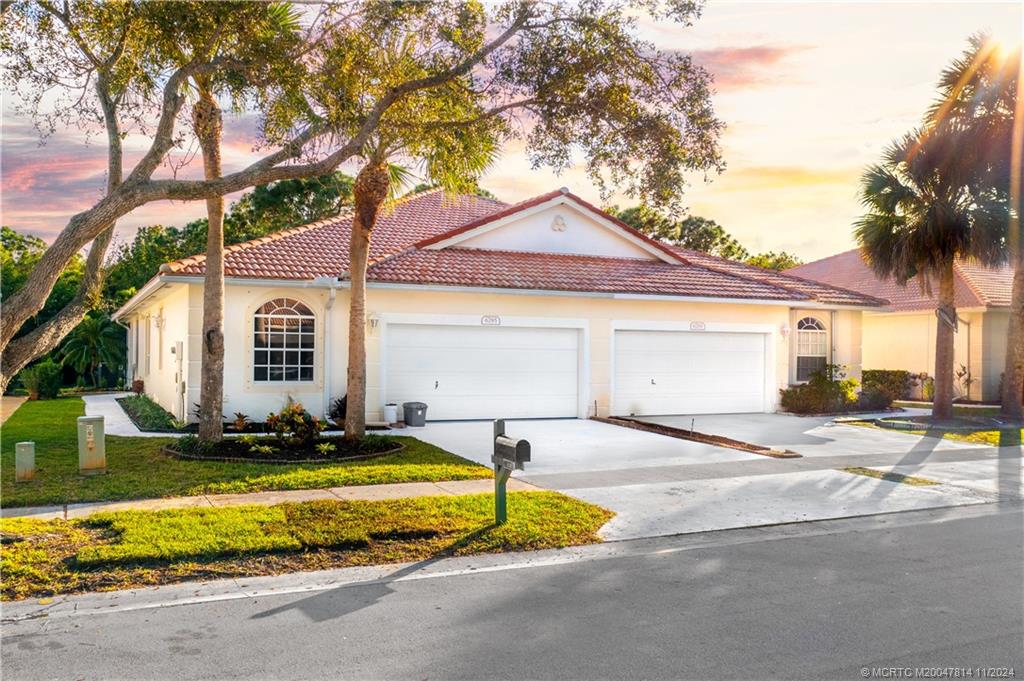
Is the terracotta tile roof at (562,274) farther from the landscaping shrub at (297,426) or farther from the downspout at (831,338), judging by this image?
the landscaping shrub at (297,426)

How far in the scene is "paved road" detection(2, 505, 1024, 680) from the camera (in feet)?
15.7

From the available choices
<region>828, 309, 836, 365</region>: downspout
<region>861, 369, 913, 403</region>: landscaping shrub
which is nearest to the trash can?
<region>828, 309, 836, 365</region>: downspout

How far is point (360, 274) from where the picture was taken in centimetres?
1329

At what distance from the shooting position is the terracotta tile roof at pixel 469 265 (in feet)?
56.2

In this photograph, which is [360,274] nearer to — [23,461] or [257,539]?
[23,461]

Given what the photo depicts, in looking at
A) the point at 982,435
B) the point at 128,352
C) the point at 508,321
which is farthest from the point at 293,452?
the point at 128,352

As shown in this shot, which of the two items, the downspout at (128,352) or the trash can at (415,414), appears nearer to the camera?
the trash can at (415,414)

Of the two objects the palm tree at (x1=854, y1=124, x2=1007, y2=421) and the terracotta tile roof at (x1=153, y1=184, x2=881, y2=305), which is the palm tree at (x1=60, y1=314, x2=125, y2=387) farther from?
the palm tree at (x1=854, y1=124, x2=1007, y2=421)

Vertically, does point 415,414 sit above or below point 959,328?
below

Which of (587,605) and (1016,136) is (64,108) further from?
(1016,136)

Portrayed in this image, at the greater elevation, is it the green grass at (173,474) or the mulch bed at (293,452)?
the mulch bed at (293,452)

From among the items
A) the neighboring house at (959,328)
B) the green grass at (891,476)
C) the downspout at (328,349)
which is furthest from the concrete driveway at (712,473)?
the neighboring house at (959,328)

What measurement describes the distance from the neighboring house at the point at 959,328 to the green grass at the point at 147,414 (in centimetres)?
1878

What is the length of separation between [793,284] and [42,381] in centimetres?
2345
